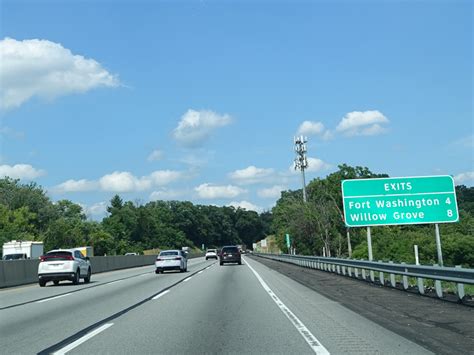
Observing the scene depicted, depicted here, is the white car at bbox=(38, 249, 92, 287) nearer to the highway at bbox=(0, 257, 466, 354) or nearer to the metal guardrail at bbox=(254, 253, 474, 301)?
the highway at bbox=(0, 257, 466, 354)

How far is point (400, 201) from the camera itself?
26453mm

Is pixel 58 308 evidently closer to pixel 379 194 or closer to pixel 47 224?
pixel 379 194

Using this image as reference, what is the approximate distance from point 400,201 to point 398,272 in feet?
25.4

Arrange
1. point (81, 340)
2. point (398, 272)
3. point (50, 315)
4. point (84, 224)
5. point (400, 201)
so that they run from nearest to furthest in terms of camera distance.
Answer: point (81, 340), point (50, 315), point (398, 272), point (400, 201), point (84, 224)

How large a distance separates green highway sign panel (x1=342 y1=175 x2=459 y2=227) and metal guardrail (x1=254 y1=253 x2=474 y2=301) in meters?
2.57

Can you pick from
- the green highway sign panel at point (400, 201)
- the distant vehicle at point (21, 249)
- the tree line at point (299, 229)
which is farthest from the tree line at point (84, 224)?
the green highway sign panel at point (400, 201)

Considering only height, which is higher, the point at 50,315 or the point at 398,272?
the point at 398,272

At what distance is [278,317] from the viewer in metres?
12.6

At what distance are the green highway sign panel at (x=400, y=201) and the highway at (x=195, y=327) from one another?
32.6 ft

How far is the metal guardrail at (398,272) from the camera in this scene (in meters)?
14.5

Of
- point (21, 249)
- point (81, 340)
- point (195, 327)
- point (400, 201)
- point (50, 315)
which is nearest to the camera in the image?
point (81, 340)

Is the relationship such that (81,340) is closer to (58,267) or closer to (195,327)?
(195,327)

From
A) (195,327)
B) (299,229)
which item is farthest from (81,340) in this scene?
(299,229)

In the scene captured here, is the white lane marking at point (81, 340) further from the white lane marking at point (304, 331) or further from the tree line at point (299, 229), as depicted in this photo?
the tree line at point (299, 229)
